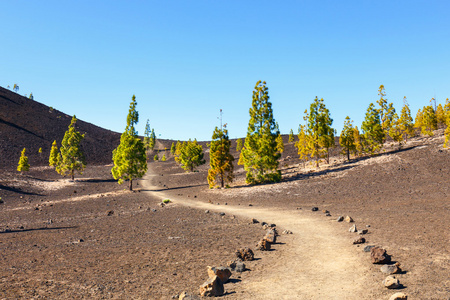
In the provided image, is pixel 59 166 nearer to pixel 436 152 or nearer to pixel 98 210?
pixel 98 210

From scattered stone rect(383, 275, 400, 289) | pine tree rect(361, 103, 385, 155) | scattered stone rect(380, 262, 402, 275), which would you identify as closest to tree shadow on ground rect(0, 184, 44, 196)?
scattered stone rect(380, 262, 402, 275)

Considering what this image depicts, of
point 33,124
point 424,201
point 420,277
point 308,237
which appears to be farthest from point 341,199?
point 33,124

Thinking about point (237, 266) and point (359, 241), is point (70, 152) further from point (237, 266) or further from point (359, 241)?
point (359, 241)

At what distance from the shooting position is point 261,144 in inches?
1596

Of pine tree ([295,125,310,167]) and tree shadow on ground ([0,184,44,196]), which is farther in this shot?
pine tree ([295,125,310,167])

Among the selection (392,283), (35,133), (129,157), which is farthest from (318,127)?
(35,133)

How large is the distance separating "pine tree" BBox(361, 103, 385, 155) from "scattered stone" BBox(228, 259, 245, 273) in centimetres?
Answer: 4505

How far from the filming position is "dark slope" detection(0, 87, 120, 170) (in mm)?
103994

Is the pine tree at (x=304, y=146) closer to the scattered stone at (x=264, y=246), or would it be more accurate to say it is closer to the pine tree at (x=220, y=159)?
the pine tree at (x=220, y=159)

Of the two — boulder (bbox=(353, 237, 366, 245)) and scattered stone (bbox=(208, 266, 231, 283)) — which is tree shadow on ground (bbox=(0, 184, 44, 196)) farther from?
boulder (bbox=(353, 237, 366, 245))

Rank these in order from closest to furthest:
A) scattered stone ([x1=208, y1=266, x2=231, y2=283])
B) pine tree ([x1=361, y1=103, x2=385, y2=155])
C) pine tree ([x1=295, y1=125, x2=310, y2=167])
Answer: scattered stone ([x1=208, y1=266, x2=231, y2=283]) → pine tree ([x1=361, y1=103, x2=385, y2=155]) → pine tree ([x1=295, y1=125, x2=310, y2=167])

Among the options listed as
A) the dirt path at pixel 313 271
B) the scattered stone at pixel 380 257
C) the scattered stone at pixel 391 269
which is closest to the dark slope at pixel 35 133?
the dirt path at pixel 313 271

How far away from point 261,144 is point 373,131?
71.7 feet

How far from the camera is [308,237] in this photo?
15070mm
